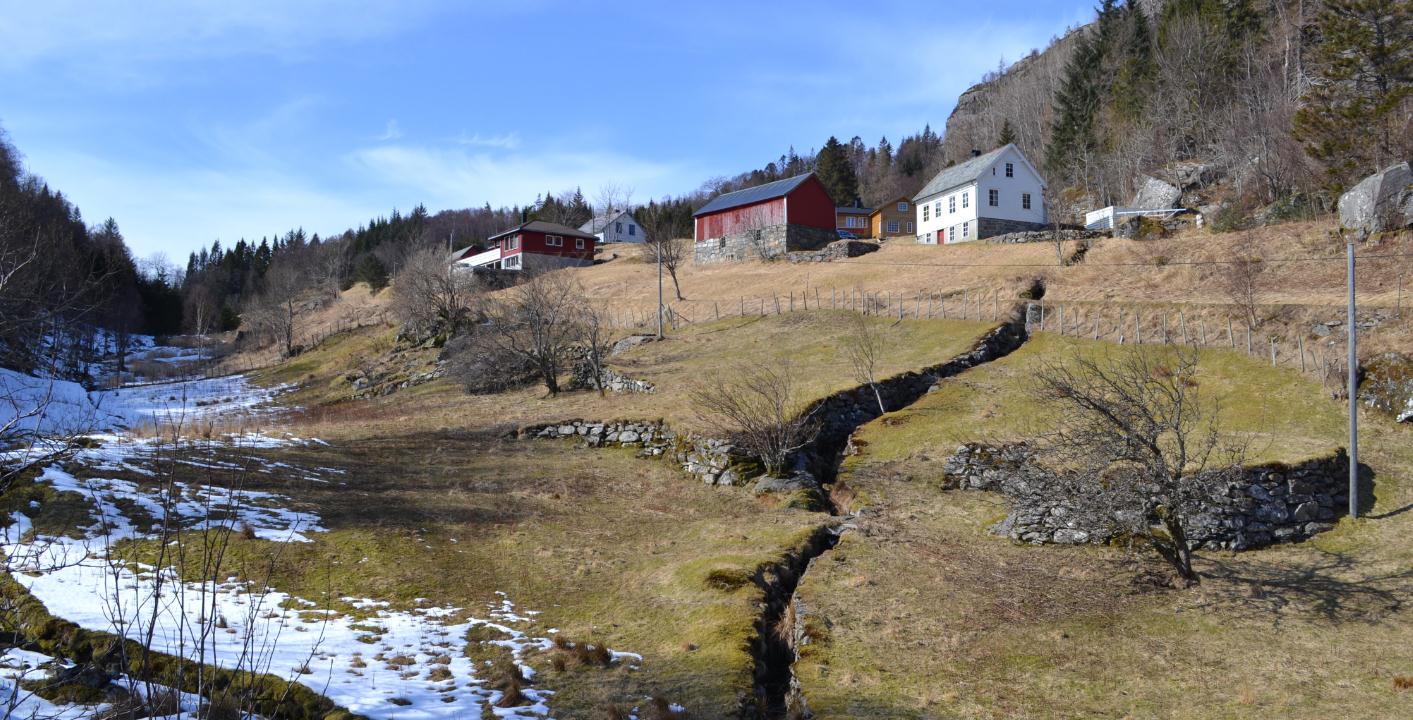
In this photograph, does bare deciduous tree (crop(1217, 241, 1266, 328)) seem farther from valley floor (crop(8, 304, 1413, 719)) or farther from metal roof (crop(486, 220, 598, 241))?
metal roof (crop(486, 220, 598, 241))

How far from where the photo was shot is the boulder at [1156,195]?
59.6 metres

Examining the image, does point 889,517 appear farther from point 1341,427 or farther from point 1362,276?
point 1362,276

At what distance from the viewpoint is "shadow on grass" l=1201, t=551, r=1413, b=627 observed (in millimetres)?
15844

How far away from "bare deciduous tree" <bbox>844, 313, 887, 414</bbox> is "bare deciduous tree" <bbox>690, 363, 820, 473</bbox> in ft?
10.4

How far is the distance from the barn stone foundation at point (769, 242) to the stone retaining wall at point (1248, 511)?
173 feet

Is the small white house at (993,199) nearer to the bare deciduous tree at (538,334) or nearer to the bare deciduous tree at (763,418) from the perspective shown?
the bare deciduous tree at (538,334)

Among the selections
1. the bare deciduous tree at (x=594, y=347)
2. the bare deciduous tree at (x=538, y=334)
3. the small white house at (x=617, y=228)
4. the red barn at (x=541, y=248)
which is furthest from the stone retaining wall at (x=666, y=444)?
the small white house at (x=617, y=228)

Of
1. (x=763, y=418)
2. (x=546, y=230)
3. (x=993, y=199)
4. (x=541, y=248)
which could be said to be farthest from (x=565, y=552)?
(x=546, y=230)

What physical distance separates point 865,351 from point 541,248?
61.6 m

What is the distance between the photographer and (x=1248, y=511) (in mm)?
19828

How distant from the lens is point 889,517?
72.3ft

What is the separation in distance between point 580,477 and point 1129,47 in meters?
90.6

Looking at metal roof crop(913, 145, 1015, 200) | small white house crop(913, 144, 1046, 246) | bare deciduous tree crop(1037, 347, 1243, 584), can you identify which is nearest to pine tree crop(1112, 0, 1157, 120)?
small white house crop(913, 144, 1046, 246)

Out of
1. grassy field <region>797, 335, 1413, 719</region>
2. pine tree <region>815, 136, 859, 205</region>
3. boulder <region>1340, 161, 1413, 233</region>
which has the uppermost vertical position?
pine tree <region>815, 136, 859, 205</region>
